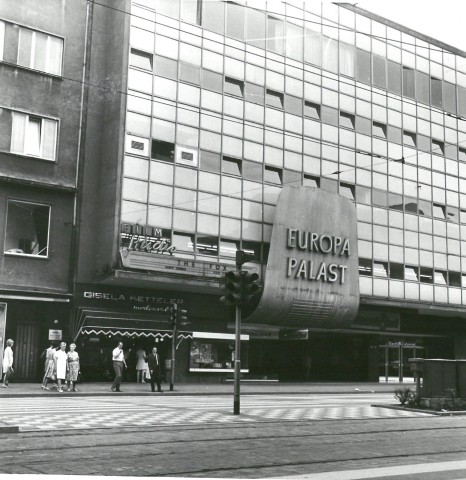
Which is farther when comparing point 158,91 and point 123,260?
point 158,91

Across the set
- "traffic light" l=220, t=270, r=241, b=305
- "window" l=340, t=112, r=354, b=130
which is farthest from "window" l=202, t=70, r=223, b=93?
"traffic light" l=220, t=270, r=241, b=305

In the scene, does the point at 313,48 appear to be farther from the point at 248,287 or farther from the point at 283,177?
the point at 248,287

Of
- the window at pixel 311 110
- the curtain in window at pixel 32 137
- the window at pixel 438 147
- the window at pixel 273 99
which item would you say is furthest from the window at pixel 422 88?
the curtain in window at pixel 32 137

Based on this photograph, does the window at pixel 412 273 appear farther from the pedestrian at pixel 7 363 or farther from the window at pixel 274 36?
the pedestrian at pixel 7 363

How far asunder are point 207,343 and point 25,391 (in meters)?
11.2

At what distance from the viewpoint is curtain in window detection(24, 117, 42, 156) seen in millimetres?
27750

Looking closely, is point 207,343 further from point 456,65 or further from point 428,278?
point 456,65

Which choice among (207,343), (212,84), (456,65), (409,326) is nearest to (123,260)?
(207,343)

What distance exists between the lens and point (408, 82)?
132 ft

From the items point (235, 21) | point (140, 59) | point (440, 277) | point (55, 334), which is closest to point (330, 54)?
point (235, 21)

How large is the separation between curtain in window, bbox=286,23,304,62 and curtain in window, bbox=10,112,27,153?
13.7m

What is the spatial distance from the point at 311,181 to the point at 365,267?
5170mm

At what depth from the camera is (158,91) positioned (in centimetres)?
3039

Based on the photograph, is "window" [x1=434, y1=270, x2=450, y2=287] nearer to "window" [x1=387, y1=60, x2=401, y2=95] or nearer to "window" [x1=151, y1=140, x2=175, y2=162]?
"window" [x1=387, y1=60, x2=401, y2=95]
